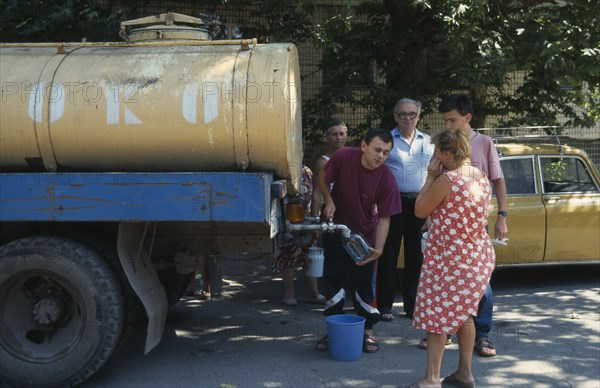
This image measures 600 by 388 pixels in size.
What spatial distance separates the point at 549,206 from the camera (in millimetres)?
7348

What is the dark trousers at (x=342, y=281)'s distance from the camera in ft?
16.8

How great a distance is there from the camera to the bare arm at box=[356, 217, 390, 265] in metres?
4.88

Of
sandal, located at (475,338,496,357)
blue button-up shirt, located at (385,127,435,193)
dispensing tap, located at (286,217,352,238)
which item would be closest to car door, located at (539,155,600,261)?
blue button-up shirt, located at (385,127,435,193)

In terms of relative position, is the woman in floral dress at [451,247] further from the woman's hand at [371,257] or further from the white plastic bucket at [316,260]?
the white plastic bucket at [316,260]

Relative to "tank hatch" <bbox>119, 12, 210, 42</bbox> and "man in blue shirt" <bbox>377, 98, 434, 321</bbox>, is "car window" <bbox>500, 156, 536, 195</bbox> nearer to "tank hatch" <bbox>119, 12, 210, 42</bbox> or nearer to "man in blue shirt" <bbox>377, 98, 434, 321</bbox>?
"man in blue shirt" <bbox>377, 98, 434, 321</bbox>

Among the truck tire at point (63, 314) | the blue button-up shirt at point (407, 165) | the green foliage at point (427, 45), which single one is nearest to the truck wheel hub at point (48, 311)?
the truck tire at point (63, 314)

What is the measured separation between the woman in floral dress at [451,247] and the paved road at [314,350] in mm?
669

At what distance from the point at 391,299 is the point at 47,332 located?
297 centimetres

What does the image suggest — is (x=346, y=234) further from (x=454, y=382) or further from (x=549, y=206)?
(x=549, y=206)

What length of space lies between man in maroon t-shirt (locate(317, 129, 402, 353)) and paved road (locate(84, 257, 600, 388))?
40 centimetres

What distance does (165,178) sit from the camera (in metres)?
4.12

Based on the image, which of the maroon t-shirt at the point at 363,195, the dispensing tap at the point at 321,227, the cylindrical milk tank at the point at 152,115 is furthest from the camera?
the maroon t-shirt at the point at 363,195

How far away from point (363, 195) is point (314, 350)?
1297mm

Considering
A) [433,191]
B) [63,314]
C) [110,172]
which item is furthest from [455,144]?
[63,314]
